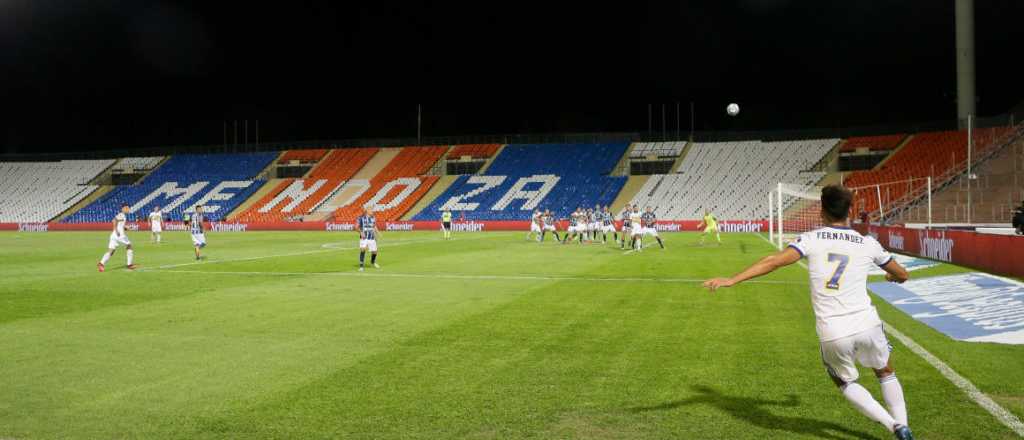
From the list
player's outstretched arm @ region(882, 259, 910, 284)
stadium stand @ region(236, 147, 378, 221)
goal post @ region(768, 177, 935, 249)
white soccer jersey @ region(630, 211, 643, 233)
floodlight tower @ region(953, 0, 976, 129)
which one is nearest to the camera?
player's outstretched arm @ region(882, 259, 910, 284)

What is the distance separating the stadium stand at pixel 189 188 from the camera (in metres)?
72.4

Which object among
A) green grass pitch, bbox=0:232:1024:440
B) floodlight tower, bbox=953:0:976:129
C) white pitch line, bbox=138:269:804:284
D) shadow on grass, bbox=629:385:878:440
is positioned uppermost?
floodlight tower, bbox=953:0:976:129

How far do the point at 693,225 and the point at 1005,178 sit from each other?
19.8m

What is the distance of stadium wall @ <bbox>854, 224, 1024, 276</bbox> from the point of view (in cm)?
1759

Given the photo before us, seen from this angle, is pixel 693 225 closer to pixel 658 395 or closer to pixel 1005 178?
pixel 1005 178

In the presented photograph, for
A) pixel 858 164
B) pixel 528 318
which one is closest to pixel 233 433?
pixel 528 318

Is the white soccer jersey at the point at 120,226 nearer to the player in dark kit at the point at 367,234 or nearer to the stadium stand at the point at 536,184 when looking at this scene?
the player in dark kit at the point at 367,234

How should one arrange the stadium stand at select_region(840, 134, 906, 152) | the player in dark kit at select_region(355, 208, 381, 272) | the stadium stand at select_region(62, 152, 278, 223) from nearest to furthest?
the player in dark kit at select_region(355, 208, 381, 272) < the stadium stand at select_region(840, 134, 906, 152) < the stadium stand at select_region(62, 152, 278, 223)

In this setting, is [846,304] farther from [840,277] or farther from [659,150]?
[659,150]

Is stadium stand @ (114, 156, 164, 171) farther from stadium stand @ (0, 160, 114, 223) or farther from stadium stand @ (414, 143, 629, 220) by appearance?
stadium stand @ (414, 143, 629, 220)

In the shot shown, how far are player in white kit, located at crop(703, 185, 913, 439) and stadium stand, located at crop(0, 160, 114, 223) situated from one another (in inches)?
3304

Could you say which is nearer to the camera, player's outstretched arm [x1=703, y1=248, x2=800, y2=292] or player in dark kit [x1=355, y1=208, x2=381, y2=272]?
player's outstretched arm [x1=703, y1=248, x2=800, y2=292]

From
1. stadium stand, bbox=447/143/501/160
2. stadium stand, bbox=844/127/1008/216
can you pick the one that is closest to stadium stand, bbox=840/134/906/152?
stadium stand, bbox=844/127/1008/216

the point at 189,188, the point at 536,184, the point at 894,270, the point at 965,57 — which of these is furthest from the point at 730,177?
the point at 894,270
